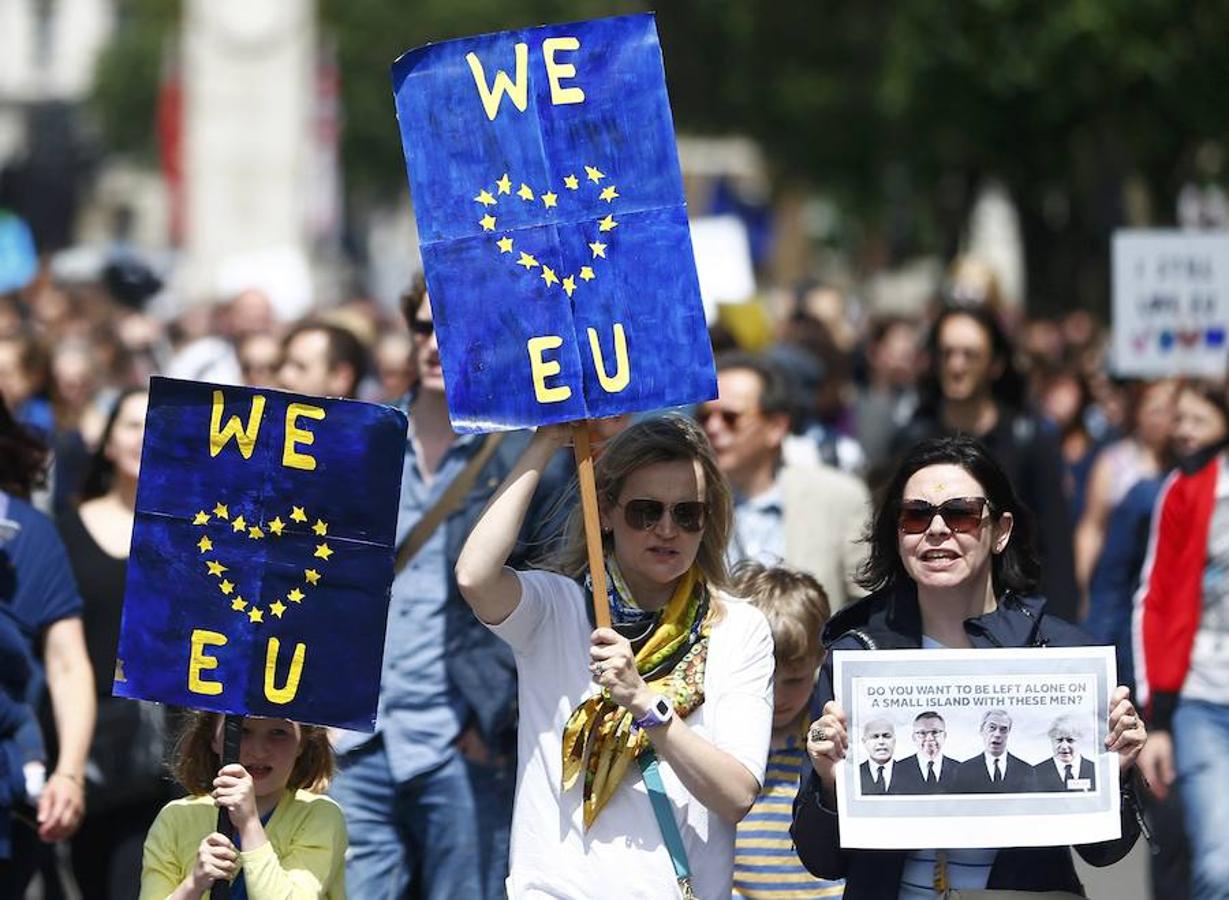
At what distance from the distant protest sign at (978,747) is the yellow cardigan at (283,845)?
104cm

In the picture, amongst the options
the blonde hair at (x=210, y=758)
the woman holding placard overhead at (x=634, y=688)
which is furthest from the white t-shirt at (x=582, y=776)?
the blonde hair at (x=210, y=758)

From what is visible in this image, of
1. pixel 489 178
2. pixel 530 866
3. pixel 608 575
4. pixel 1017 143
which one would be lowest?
pixel 530 866

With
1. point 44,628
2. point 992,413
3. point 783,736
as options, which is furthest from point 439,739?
point 992,413

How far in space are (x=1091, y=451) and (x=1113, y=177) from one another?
1558 cm

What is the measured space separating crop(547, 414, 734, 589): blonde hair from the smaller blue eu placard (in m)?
0.41

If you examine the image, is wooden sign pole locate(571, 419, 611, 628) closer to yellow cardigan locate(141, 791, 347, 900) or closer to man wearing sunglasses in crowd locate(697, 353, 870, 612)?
yellow cardigan locate(141, 791, 347, 900)

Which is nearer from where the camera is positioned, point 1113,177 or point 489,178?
point 489,178

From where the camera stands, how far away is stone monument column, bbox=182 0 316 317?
32969 millimetres

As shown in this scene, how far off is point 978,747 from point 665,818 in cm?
59

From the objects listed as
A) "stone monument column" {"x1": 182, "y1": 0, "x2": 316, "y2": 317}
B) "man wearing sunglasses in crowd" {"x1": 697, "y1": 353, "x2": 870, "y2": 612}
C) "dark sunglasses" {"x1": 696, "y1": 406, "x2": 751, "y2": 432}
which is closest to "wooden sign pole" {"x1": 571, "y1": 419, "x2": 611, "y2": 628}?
"man wearing sunglasses in crowd" {"x1": 697, "y1": 353, "x2": 870, "y2": 612}

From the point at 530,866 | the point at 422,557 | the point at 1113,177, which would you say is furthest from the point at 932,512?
the point at 1113,177

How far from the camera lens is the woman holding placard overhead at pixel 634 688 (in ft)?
16.8

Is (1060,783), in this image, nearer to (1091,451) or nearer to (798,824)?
(798,824)

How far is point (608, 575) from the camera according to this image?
17.6 feet
